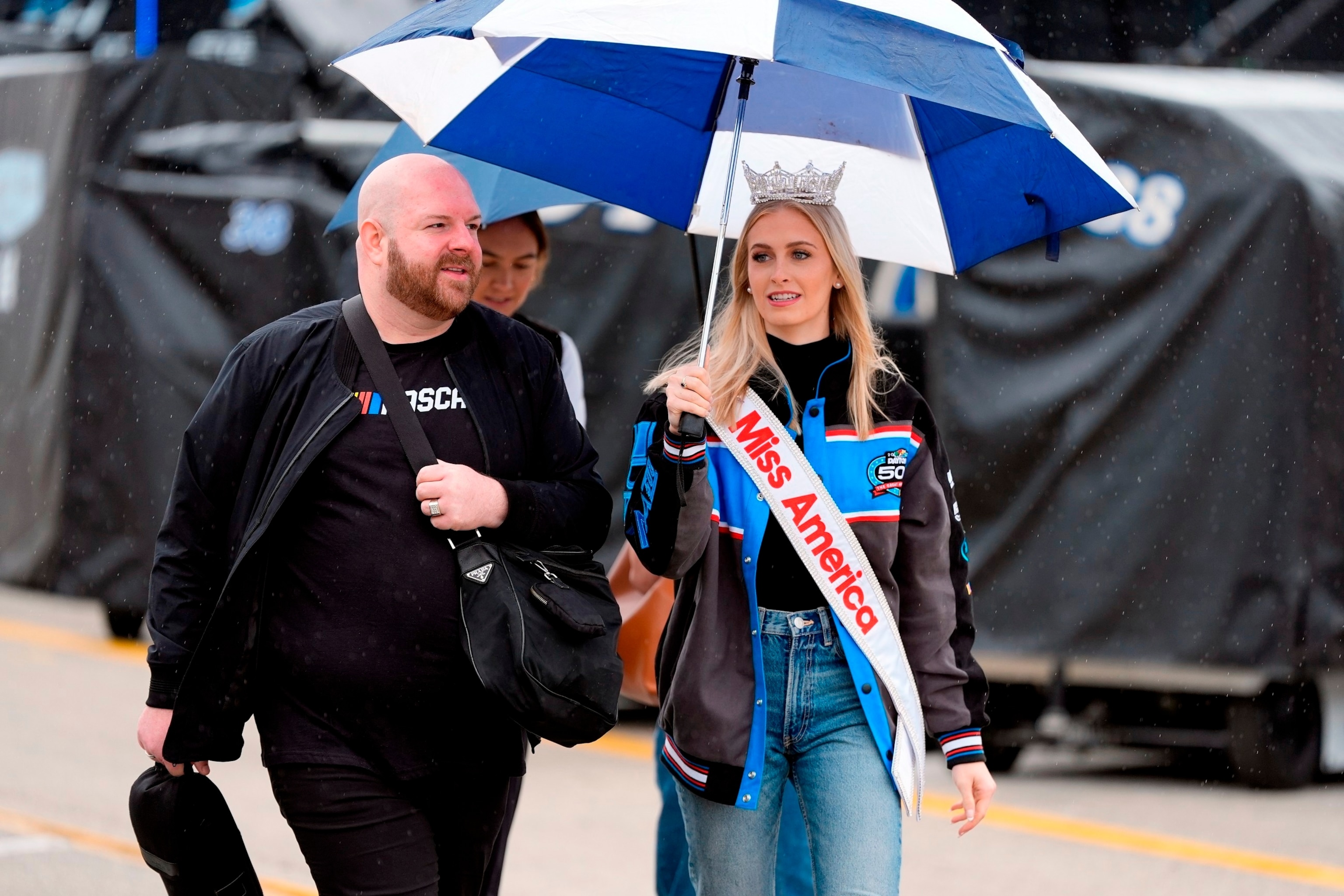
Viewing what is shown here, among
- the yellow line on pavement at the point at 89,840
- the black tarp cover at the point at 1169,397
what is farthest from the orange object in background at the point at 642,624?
the black tarp cover at the point at 1169,397

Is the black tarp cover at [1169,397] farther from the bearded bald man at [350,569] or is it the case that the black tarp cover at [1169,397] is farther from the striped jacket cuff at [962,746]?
the bearded bald man at [350,569]

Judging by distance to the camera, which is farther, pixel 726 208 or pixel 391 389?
pixel 726 208

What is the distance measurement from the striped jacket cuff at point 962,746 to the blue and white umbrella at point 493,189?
1.83 metres

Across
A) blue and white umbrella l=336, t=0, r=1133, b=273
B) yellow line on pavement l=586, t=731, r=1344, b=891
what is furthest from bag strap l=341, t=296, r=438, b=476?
yellow line on pavement l=586, t=731, r=1344, b=891

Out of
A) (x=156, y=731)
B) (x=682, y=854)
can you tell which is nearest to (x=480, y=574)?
(x=156, y=731)

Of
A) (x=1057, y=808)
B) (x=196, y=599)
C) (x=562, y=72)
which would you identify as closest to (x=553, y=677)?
(x=196, y=599)

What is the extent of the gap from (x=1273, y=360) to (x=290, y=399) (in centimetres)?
540

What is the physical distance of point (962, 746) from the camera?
3.33 m

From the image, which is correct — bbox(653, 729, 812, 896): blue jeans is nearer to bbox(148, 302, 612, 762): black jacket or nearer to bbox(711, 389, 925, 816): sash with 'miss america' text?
bbox(711, 389, 925, 816): sash with 'miss america' text

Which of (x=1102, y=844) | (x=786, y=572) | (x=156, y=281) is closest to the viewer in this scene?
(x=786, y=572)

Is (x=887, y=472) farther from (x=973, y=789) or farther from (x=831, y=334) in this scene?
(x=973, y=789)

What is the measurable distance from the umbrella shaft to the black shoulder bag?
0.48 meters

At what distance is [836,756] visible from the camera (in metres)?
3.27

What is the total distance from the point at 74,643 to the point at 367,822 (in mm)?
9094
